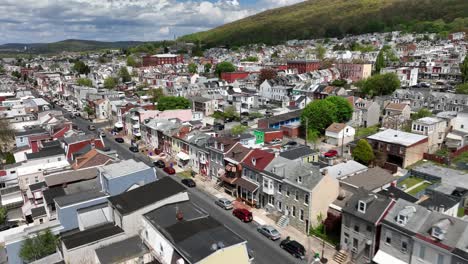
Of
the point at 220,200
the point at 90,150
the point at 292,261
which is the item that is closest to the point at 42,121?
the point at 90,150

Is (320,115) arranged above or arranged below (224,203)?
above

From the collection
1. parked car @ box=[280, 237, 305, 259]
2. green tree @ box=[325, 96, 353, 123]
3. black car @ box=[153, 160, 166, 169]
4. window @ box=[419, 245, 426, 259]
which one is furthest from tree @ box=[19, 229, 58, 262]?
green tree @ box=[325, 96, 353, 123]

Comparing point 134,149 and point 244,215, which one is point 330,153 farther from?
point 134,149

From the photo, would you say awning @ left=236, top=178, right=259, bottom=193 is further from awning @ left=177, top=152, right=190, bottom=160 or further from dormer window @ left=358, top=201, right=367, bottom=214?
awning @ left=177, top=152, right=190, bottom=160

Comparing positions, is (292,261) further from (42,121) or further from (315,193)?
(42,121)

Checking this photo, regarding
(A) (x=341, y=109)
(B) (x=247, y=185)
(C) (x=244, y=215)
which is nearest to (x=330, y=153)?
(A) (x=341, y=109)

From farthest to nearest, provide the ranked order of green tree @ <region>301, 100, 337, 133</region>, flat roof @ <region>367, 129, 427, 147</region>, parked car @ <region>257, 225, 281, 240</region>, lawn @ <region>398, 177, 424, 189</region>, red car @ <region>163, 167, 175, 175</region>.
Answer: green tree @ <region>301, 100, 337, 133</region>, red car @ <region>163, 167, 175, 175</region>, flat roof @ <region>367, 129, 427, 147</region>, lawn @ <region>398, 177, 424, 189</region>, parked car @ <region>257, 225, 281, 240</region>
